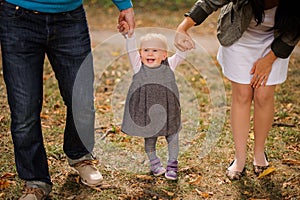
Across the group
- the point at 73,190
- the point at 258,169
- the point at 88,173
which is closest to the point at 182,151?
the point at 258,169

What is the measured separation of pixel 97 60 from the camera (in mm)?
6188

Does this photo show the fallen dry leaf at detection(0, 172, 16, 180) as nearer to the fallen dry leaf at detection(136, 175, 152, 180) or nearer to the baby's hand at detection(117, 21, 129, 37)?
the fallen dry leaf at detection(136, 175, 152, 180)

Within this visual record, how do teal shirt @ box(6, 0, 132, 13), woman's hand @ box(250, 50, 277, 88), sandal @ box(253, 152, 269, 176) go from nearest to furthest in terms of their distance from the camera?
teal shirt @ box(6, 0, 132, 13), woman's hand @ box(250, 50, 277, 88), sandal @ box(253, 152, 269, 176)

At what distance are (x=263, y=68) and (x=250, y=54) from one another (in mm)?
125

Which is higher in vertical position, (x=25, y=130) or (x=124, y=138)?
(x=25, y=130)

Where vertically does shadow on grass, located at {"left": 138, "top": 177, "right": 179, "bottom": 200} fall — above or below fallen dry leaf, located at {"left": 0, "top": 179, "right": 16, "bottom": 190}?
below

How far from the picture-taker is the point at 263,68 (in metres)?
3.18

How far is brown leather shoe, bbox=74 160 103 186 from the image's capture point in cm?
334

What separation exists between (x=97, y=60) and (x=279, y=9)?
11.5 feet

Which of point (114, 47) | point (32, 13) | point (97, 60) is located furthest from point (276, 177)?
point (114, 47)

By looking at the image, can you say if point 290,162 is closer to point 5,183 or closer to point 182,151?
point 182,151

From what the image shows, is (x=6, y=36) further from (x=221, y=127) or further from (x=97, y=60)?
(x=97, y=60)

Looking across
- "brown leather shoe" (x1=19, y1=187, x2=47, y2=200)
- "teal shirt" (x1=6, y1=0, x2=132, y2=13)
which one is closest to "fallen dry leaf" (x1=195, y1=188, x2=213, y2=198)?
"brown leather shoe" (x1=19, y1=187, x2=47, y2=200)

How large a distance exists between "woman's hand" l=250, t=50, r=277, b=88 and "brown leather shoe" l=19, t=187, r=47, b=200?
4.84 feet
